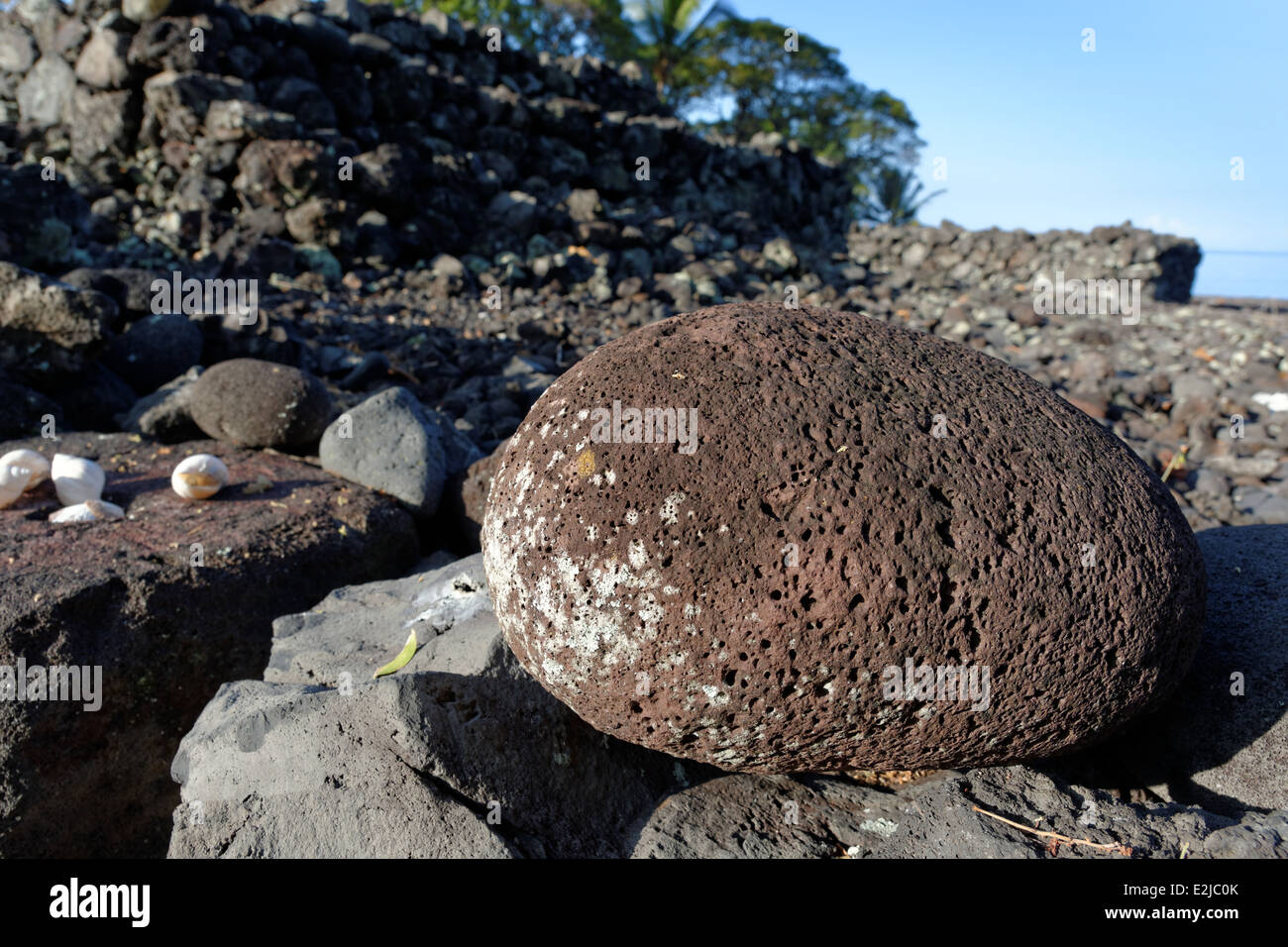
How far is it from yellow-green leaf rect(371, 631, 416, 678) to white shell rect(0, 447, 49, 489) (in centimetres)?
227

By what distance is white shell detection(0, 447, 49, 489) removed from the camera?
3.97 meters

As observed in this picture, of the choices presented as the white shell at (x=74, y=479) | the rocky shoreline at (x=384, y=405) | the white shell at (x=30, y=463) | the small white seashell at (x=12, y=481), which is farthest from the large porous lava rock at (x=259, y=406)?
the small white seashell at (x=12, y=481)

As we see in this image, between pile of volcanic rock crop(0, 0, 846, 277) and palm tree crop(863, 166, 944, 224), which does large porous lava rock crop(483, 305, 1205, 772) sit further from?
palm tree crop(863, 166, 944, 224)

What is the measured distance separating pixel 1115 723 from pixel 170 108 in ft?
40.4

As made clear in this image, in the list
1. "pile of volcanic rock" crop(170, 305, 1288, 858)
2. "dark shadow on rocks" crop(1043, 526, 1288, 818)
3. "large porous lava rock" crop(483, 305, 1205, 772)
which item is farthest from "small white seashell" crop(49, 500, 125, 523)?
"dark shadow on rocks" crop(1043, 526, 1288, 818)

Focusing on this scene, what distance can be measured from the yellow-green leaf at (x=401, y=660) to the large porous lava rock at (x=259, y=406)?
7.90 ft

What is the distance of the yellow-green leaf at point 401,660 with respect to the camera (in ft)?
9.61

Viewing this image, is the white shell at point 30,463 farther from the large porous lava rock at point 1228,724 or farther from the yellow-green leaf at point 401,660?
the large porous lava rock at point 1228,724

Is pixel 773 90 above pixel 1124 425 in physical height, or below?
above

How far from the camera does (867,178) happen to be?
31297mm

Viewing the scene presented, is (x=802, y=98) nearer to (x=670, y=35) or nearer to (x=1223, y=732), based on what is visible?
(x=670, y=35)

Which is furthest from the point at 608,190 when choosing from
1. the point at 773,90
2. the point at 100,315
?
the point at 773,90

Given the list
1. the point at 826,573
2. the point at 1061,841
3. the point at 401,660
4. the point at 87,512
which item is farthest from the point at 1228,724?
the point at 87,512
